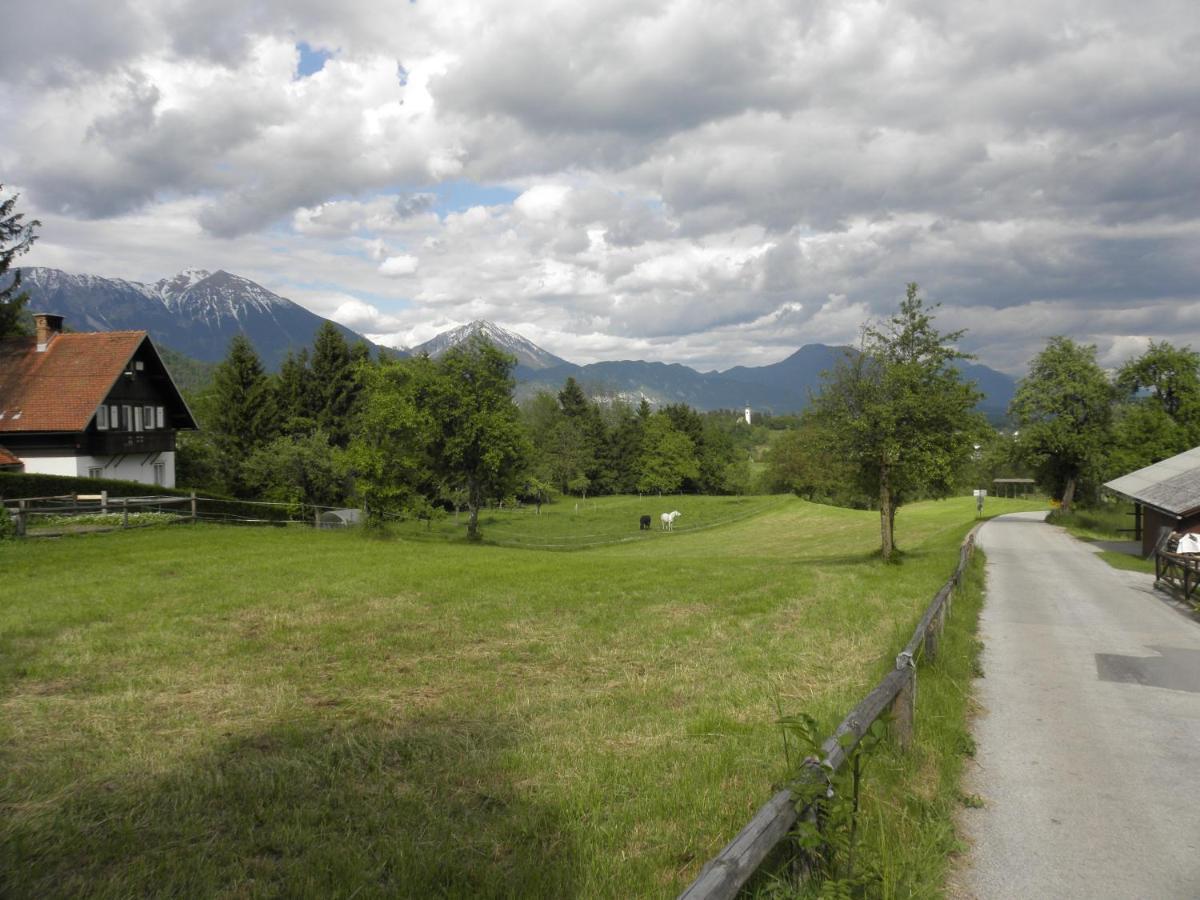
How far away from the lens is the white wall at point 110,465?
117 ft

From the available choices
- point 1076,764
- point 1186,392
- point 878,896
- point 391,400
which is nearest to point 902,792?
point 878,896

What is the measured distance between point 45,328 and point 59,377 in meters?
3.37

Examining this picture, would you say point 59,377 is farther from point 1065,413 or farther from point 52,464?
point 1065,413

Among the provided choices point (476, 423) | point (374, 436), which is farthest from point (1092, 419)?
point (374, 436)

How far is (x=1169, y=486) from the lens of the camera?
2994 centimetres

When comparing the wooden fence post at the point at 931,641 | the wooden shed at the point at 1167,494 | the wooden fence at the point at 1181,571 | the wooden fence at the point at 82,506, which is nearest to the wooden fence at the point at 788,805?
the wooden fence post at the point at 931,641

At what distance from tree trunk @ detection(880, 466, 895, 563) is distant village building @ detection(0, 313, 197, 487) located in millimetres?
36874

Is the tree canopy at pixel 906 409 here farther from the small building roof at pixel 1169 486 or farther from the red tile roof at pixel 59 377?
the red tile roof at pixel 59 377

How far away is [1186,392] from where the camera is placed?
46.6 metres

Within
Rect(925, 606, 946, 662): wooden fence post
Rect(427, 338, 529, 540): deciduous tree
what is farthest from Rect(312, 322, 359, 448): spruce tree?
Rect(925, 606, 946, 662): wooden fence post

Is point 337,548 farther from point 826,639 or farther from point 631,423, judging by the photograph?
point 631,423

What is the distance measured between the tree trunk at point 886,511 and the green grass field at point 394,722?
852 centimetres

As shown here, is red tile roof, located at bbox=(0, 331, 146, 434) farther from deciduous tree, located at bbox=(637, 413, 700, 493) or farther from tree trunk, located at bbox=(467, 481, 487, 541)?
deciduous tree, located at bbox=(637, 413, 700, 493)

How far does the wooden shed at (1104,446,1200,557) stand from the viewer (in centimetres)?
2677
